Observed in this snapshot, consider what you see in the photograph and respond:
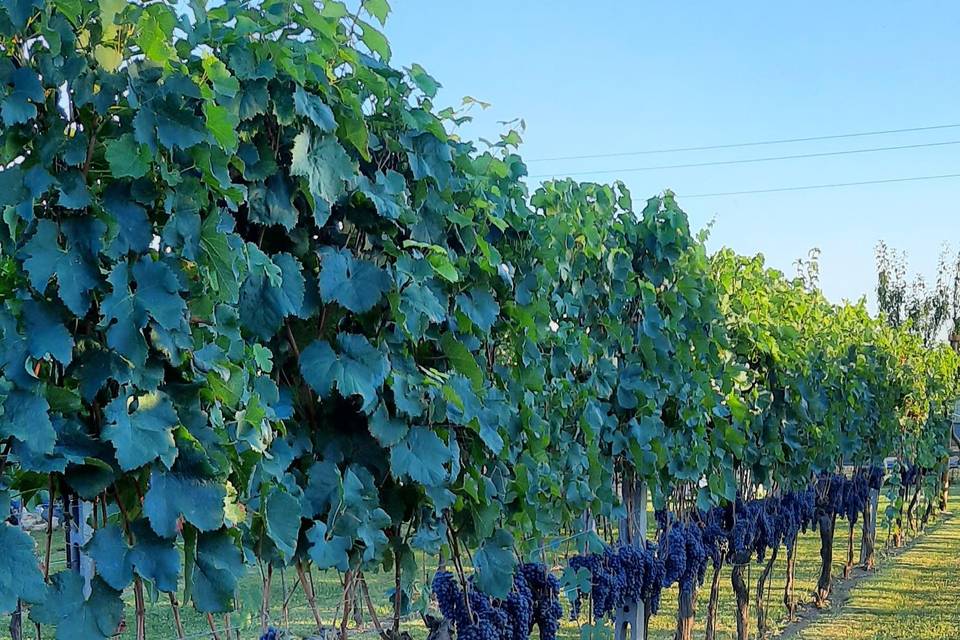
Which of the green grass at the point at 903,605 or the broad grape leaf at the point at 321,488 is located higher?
the broad grape leaf at the point at 321,488

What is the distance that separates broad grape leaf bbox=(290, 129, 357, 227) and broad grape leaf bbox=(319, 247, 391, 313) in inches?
4.0

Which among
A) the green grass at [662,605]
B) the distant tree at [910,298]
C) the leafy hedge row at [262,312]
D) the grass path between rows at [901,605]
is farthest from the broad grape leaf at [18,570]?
the distant tree at [910,298]

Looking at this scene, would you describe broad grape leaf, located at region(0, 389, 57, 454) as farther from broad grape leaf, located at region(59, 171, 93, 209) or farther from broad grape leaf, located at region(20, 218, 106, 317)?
broad grape leaf, located at region(59, 171, 93, 209)

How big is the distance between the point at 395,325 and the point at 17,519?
93 centimetres

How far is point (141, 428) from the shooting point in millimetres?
1589

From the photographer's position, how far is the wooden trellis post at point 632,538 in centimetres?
469

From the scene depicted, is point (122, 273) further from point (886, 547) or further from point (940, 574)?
point (886, 547)

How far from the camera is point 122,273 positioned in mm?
1606

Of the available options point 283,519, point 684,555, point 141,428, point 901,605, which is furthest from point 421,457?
point 901,605

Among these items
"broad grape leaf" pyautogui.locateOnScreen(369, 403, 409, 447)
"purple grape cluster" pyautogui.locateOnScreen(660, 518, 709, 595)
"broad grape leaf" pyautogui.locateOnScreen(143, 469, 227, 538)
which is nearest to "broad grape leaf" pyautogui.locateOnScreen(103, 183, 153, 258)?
"broad grape leaf" pyautogui.locateOnScreen(143, 469, 227, 538)

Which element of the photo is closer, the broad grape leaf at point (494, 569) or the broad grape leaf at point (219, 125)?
the broad grape leaf at point (219, 125)

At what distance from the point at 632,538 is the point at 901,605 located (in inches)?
200

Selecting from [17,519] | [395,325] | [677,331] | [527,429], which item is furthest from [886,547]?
[17,519]

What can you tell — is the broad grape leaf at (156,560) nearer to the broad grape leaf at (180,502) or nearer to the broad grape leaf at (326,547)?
the broad grape leaf at (180,502)
